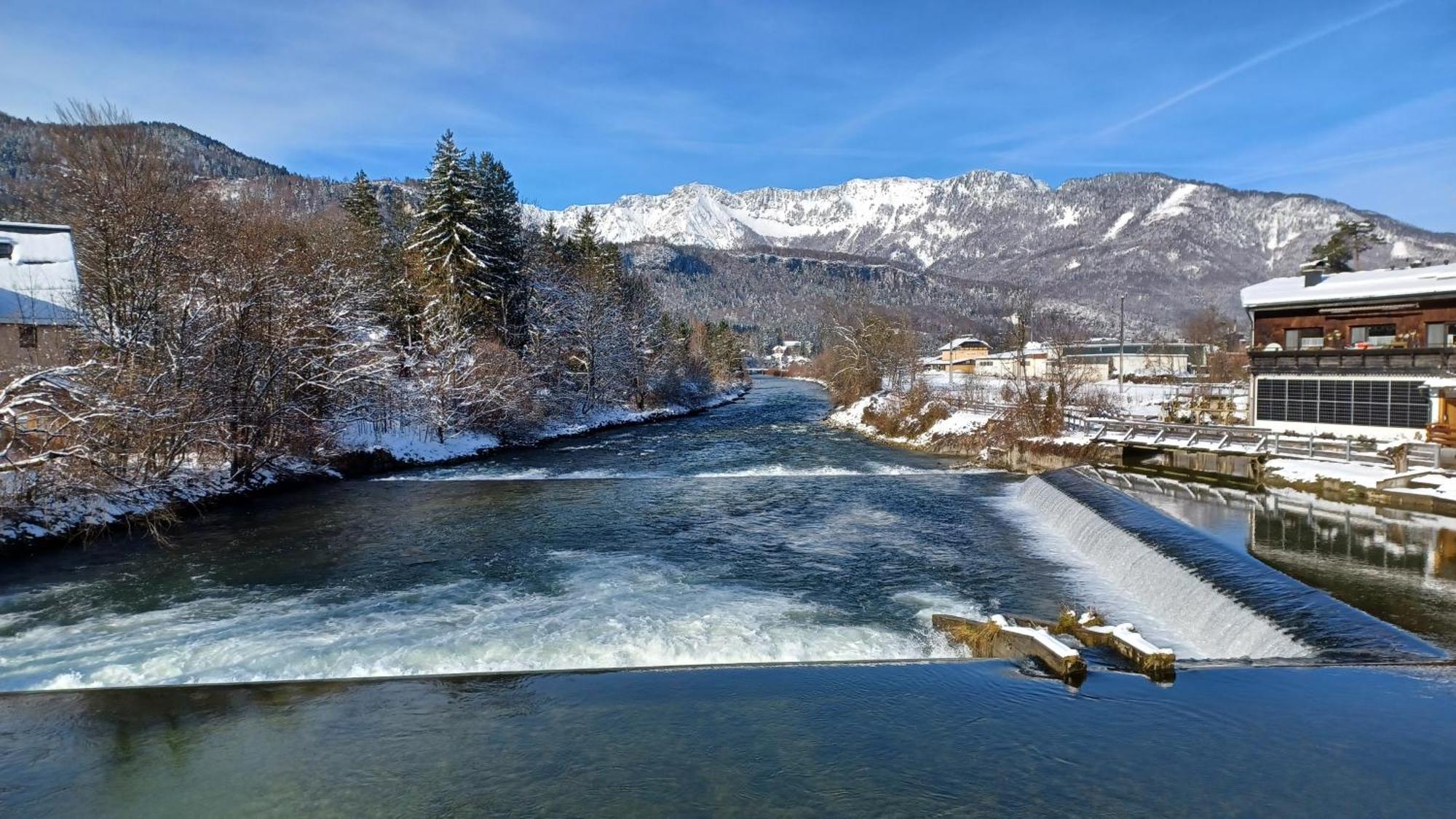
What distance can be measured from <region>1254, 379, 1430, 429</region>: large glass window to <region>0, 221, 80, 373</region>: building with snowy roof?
48.5 meters

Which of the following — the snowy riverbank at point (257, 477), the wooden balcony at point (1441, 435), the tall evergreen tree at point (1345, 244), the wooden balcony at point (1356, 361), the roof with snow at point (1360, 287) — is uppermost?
the tall evergreen tree at point (1345, 244)

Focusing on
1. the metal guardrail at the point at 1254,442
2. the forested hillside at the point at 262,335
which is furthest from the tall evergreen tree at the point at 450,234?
the metal guardrail at the point at 1254,442

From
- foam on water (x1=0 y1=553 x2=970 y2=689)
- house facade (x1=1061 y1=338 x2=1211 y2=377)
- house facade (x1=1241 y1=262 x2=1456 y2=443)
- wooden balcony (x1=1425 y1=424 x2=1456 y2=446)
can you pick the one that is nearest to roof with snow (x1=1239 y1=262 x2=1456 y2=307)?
house facade (x1=1241 y1=262 x2=1456 y2=443)

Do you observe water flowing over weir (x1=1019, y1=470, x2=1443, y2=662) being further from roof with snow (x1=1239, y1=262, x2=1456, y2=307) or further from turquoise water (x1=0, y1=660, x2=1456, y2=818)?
roof with snow (x1=1239, y1=262, x2=1456, y2=307)

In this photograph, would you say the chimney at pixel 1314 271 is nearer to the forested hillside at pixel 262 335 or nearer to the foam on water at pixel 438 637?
the foam on water at pixel 438 637

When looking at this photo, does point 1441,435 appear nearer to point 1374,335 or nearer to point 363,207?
Result: point 1374,335

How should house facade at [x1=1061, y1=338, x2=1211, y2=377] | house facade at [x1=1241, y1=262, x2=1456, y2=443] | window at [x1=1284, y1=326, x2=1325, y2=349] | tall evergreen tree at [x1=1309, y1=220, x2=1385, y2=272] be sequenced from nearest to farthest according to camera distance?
1. house facade at [x1=1241, y1=262, x2=1456, y2=443]
2. window at [x1=1284, y1=326, x2=1325, y2=349]
3. tall evergreen tree at [x1=1309, y1=220, x2=1385, y2=272]
4. house facade at [x1=1061, y1=338, x2=1211, y2=377]

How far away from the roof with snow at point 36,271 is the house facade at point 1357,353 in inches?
2004

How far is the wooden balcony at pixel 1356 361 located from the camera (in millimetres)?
27906

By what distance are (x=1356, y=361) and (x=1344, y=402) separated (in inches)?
69.6

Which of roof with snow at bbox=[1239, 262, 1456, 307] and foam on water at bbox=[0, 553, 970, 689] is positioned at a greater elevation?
roof with snow at bbox=[1239, 262, 1456, 307]

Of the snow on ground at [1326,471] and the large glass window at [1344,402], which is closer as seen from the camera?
the snow on ground at [1326,471]

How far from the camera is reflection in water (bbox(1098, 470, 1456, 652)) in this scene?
1405cm

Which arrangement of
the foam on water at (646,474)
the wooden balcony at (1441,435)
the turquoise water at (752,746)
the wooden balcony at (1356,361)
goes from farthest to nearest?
the foam on water at (646,474) → the wooden balcony at (1356,361) → the wooden balcony at (1441,435) → the turquoise water at (752,746)
